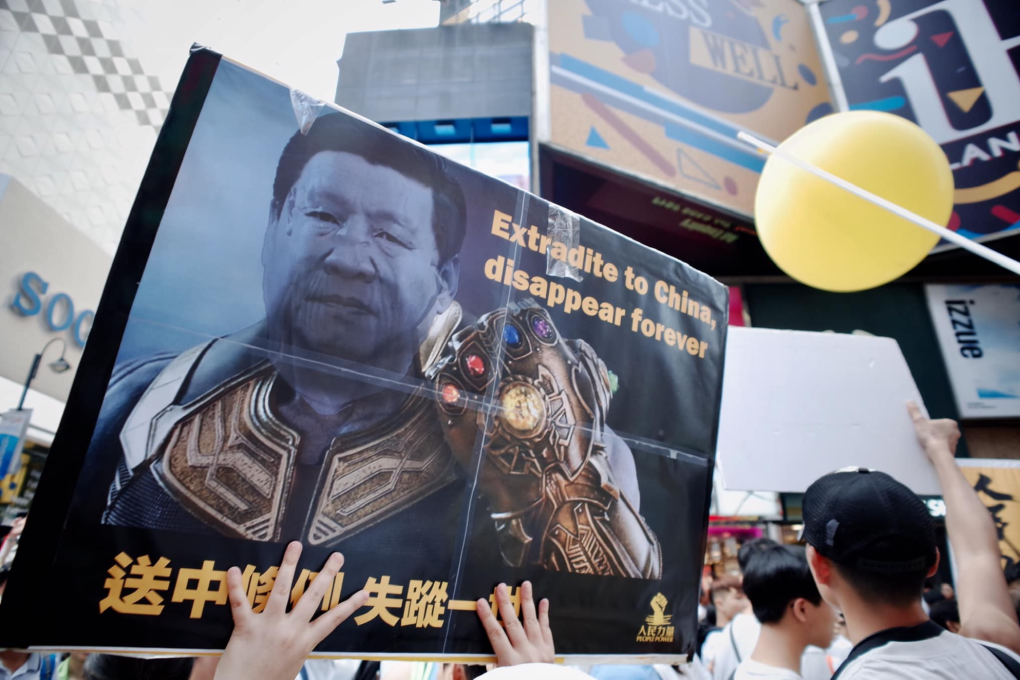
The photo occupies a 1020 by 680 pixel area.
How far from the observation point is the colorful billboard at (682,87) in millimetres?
6148

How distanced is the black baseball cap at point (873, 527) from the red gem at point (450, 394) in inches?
38.4

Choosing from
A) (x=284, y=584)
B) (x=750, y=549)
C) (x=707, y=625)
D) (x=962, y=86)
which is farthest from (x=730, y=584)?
(x=962, y=86)

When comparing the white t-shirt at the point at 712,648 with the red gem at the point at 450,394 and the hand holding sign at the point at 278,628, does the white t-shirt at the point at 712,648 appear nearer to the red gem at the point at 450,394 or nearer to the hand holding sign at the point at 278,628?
the red gem at the point at 450,394

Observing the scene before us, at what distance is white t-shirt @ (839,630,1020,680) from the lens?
4.18 feet

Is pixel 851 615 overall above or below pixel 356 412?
below

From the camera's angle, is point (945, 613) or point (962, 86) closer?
point (945, 613)

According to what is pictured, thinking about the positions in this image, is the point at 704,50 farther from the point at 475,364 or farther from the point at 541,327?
the point at 475,364

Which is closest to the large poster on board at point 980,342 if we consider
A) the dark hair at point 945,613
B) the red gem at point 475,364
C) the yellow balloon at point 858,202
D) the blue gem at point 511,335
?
the dark hair at point 945,613

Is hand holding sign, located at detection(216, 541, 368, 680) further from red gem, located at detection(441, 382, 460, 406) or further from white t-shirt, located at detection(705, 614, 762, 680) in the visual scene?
white t-shirt, located at detection(705, 614, 762, 680)

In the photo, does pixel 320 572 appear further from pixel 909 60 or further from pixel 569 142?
pixel 909 60

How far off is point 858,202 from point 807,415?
102 centimetres

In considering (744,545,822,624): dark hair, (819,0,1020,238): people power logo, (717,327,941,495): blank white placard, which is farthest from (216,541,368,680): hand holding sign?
(819,0,1020,238): people power logo

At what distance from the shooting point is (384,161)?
56.7 inches

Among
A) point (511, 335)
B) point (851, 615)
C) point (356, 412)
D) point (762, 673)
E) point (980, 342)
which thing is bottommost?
point (762, 673)
